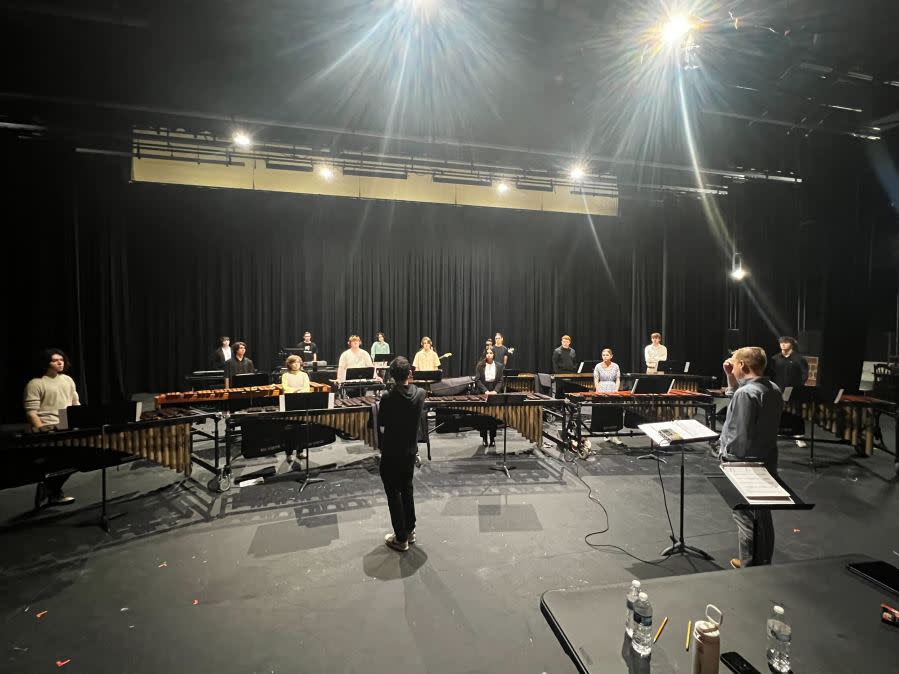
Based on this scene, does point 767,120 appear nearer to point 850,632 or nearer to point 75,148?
point 850,632

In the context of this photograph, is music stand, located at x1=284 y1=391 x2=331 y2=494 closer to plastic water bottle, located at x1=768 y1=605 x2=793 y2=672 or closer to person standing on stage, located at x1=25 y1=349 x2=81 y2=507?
person standing on stage, located at x1=25 y1=349 x2=81 y2=507

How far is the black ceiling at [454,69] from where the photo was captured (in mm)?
5508

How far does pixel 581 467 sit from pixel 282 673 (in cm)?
512

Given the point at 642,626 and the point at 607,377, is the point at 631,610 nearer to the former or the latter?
the point at 642,626

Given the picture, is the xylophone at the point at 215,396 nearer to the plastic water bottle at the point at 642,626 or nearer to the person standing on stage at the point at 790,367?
the plastic water bottle at the point at 642,626

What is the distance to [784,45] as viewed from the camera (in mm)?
5949

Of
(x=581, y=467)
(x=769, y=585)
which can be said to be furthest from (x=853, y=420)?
(x=769, y=585)

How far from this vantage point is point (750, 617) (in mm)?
2041

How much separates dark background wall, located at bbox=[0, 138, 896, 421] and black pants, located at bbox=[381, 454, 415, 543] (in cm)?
935

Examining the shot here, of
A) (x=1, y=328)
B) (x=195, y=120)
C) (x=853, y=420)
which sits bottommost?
(x=853, y=420)

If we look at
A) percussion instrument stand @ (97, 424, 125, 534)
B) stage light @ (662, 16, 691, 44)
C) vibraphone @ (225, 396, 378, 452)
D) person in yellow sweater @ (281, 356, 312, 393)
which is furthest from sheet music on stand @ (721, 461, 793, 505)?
person in yellow sweater @ (281, 356, 312, 393)

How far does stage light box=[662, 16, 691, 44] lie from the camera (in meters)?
5.26

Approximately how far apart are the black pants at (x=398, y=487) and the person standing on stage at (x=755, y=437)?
2709 mm

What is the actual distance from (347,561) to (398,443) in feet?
3.68
